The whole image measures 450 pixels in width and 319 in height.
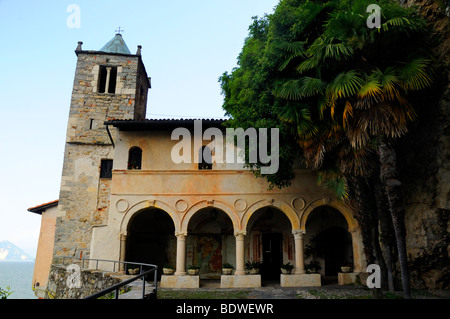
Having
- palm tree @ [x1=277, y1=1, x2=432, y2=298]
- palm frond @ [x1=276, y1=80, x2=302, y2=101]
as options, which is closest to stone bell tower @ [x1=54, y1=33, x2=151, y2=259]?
palm frond @ [x1=276, y1=80, x2=302, y2=101]

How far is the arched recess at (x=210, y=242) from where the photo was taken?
17141 millimetres

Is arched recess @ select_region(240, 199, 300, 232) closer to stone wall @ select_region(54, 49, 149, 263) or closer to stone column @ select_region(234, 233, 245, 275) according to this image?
stone column @ select_region(234, 233, 245, 275)

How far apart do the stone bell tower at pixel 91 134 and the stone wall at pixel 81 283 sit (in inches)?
86.3

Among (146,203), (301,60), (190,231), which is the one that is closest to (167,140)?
(146,203)

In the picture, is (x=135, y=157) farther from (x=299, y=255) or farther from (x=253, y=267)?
(x=299, y=255)

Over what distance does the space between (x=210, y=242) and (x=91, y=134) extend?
959 cm

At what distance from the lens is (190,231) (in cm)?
1725

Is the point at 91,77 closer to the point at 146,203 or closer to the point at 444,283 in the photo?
the point at 146,203

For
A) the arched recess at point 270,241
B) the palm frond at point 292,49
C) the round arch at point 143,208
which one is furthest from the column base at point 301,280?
the palm frond at point 292,49

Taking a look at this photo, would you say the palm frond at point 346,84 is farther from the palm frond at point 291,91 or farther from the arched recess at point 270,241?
the arched recess at point 270,241

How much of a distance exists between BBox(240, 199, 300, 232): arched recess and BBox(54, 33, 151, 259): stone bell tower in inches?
327

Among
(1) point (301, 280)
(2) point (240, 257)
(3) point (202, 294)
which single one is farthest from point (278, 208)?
(3) point (202, 294)
